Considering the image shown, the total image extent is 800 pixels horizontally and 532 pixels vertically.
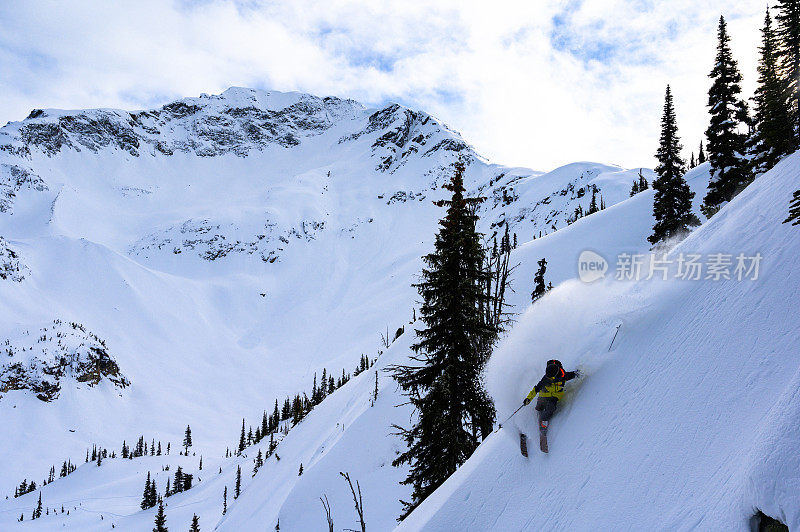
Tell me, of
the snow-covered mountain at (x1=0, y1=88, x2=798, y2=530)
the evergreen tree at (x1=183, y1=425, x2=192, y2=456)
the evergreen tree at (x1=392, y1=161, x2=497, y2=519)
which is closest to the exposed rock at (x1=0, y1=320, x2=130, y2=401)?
the snow-covered mountain at (x1=0, y1=88, x2=798, y2=530)

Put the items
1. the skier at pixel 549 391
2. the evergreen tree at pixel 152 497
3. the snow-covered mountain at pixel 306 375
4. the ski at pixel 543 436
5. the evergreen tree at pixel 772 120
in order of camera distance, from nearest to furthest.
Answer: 1. the snow-covered mountain at pixel 306 375
2. the ski at pixel 543 436
3. the skier at pixel 549 391
4. the evergreen tree at pixel 772 120
5. the evergreen tree at pixel 152 497

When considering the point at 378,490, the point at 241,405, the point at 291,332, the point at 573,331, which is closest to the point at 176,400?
the point at 241,405

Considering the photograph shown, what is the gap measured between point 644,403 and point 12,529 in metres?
139

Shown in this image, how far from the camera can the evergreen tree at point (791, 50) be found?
850 inches

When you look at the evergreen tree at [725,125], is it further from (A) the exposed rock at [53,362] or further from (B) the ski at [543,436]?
(A) the exposed rock at [53,362]

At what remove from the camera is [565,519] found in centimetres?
536

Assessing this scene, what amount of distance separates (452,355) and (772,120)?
2240 centimetres

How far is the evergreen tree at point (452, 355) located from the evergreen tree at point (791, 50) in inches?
815

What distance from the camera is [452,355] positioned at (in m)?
12.6

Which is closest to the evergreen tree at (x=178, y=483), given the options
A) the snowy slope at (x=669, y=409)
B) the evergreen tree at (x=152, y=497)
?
the evergreen tree at (x=152, y=497)

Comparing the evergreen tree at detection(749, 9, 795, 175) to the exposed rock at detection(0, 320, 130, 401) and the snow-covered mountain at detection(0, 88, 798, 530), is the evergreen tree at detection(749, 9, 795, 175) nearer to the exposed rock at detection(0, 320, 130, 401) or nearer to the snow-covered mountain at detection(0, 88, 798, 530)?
the snow-covered mountain at detection(0, 88, 798, 530)

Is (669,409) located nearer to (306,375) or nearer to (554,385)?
(554,385)

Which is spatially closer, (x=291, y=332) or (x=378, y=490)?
(x=378, y=490)

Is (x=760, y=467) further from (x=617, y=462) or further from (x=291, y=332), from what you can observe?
(x=291, y=332)
